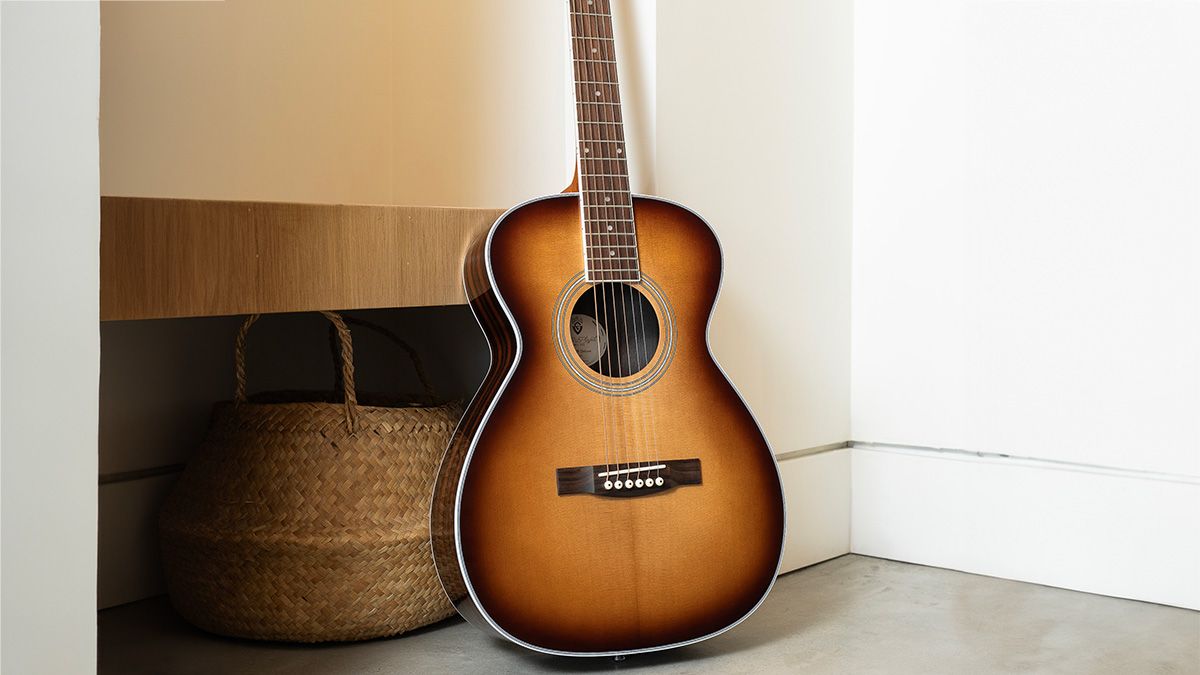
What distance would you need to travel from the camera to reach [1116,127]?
166 cm

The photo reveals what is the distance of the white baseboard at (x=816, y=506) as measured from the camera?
5.95ft

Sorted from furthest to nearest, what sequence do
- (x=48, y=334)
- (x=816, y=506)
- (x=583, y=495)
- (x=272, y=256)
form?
(x=816, y=506) < (x=583, y=495) < (x=272, y=256) < (x=48, y=334)

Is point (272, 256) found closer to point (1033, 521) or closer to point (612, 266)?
point (612, 266)

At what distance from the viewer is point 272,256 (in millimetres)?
1215

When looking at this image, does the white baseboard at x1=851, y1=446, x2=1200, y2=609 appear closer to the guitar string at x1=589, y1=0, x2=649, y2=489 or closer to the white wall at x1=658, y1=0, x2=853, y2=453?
the white wall at x1=658, y1=0, x2=853, y2=453

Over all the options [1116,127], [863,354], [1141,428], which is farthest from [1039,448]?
[1116,127]

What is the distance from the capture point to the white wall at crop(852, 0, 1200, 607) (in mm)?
1622

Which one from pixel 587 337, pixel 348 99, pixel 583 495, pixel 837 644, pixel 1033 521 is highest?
pixel 348 99

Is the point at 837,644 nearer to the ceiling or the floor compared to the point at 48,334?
nearer to the floor

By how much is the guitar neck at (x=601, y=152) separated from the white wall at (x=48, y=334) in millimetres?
613

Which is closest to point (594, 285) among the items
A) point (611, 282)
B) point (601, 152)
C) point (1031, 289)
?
point (611, 282)

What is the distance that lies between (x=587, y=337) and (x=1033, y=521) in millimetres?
814

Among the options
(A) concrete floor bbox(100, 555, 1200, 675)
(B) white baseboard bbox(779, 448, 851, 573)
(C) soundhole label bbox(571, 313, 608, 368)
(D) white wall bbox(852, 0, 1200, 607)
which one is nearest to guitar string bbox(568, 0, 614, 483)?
(C) soundhole label bbox(571, 313, 608, 368)

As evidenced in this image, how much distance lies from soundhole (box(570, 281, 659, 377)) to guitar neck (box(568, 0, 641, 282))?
24 millimetres
